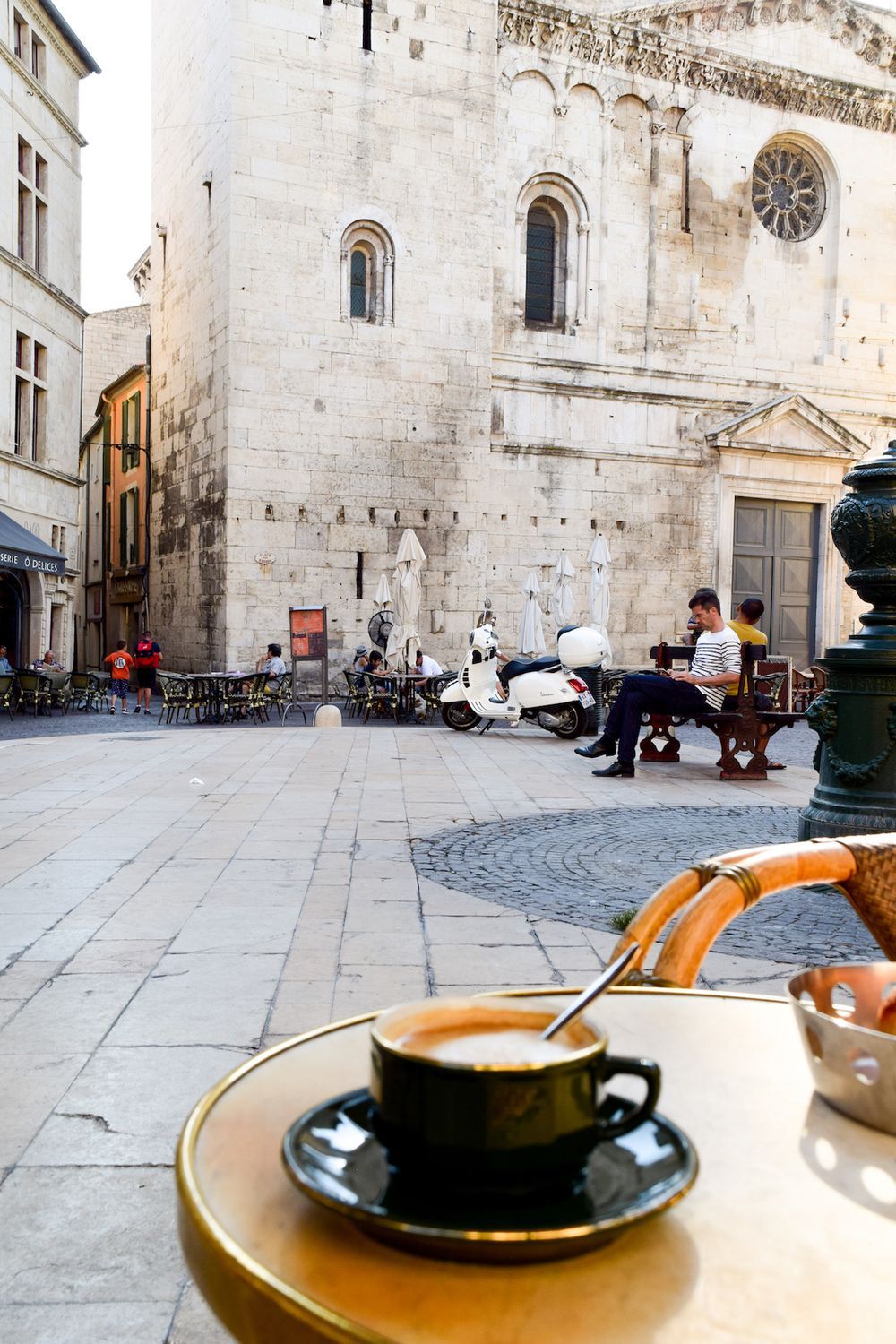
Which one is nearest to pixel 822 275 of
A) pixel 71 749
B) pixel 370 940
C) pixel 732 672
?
pixel 732 672

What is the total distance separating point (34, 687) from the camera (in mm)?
17875

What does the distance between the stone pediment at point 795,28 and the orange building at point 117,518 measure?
13.6 meters

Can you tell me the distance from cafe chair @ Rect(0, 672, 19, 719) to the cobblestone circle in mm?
12357

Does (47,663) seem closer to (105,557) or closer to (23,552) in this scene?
(23,552)

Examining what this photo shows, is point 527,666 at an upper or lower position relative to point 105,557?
lower

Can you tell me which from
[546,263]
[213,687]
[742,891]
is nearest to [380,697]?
[213,687]

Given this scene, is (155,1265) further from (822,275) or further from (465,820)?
(822,275)

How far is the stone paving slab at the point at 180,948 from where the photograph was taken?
90.7 inches

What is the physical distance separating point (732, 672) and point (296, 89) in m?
14.9

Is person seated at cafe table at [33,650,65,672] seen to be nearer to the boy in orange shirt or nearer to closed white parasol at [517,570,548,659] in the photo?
the boy in orange shirt

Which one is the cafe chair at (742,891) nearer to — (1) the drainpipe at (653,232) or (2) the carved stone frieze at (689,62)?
(1) the drainpipe at (653,232)

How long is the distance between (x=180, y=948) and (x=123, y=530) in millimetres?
28436

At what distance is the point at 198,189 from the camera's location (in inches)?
839

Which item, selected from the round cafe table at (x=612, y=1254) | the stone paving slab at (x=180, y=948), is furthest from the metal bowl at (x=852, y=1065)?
the stone paving slab at (x=180, y=948)
